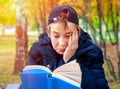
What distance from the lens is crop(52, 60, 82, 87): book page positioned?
0.67 meters

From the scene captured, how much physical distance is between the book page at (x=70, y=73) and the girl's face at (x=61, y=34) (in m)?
0.07

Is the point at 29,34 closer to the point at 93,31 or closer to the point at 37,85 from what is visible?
the point at 93,31

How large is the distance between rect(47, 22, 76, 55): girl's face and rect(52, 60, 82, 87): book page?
7 centimetres

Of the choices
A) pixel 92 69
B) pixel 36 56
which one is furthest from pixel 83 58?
pixel 36 56

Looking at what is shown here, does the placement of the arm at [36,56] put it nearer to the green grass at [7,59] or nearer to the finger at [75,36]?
the finger at [75,36]

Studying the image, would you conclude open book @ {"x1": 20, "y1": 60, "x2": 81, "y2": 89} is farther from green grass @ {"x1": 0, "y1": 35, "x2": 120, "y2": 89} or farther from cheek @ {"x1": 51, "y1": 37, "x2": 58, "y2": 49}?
green grass @ {"x1": 0, "y1": 35, "x2": 120, "y2": 89}

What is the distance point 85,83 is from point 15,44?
130cm

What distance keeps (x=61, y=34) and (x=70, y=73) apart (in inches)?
5.3

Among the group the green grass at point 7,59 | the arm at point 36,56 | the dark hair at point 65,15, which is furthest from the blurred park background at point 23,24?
the dark hair at point 65,15

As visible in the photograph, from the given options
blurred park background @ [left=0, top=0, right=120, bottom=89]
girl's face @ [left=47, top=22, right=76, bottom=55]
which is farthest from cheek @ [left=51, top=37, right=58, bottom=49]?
blurred park background @ [left=0, top=0, right=120, bottom=89]

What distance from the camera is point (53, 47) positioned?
2.60 feet

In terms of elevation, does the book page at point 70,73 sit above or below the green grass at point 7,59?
above

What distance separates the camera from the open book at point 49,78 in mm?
655

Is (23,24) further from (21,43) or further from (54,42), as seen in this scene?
(54,42)
